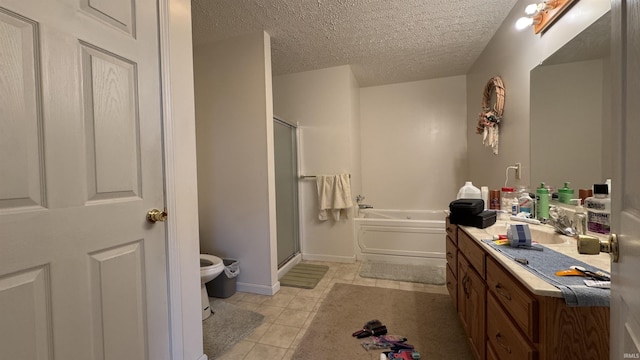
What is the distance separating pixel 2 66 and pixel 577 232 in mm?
2328

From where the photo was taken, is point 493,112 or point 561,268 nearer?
point 561,268

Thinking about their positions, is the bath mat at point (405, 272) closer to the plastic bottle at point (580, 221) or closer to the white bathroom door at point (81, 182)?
the plastic bottle at point (580, 221)

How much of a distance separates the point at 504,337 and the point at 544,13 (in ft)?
6.21

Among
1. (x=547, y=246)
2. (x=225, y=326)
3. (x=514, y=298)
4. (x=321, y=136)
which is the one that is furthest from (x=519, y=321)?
(x=321, y=136)

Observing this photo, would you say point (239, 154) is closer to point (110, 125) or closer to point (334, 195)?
point (334, 195)

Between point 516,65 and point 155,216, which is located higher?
point 516,65

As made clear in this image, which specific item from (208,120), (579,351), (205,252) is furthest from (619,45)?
(205,252)

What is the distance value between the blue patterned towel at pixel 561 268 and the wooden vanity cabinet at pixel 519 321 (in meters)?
0.04

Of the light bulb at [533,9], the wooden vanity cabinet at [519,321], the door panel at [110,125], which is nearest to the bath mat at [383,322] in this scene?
the wooden vanity cabinet at [519,321]

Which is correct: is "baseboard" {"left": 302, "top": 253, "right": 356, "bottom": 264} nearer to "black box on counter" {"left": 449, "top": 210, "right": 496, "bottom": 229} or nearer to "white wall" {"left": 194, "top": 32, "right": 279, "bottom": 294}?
"white wall" {"left": 194, "top": 32, "right": 279, "bottom": 294}

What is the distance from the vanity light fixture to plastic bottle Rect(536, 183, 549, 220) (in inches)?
39.4

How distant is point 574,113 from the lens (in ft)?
4.60

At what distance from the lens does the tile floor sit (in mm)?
1532

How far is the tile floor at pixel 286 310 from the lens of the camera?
1532 mm
